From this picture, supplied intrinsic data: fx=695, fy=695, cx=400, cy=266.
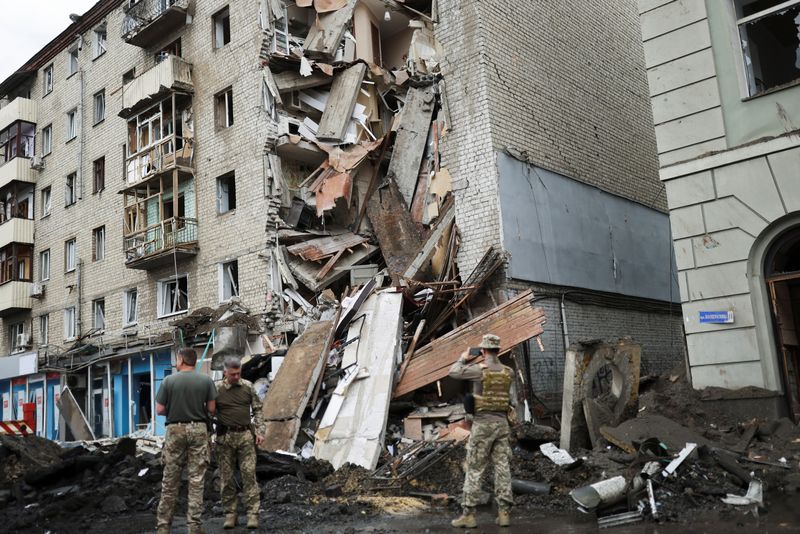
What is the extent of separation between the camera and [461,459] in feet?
32.6

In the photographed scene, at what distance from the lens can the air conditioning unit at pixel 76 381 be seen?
77.7ft

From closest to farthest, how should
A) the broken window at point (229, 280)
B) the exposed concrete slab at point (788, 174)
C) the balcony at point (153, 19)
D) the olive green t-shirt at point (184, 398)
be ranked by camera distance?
the olive green t-shirt at point (184, 398) < the exposed concrete slab at point (788, 174) < the broken window at point (229, 280) < the balcony at point (153, 19)

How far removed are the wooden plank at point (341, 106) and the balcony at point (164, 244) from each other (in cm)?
492

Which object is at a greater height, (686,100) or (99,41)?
(99,41)

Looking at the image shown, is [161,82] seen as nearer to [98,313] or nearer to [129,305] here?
[129,305]

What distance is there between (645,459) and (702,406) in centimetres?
191

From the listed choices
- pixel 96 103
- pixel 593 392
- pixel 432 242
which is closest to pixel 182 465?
pixel 593 392

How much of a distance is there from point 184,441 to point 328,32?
14.1 metres

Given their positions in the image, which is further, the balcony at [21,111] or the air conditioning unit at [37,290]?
the balcony at [21,111]

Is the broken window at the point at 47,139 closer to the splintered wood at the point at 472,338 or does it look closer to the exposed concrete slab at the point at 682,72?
the splintered wood at the point at 472,338

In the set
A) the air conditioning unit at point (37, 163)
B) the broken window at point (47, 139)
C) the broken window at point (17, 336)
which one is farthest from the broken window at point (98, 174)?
the broken window at point (17, 336)

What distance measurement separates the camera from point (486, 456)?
22.9ft

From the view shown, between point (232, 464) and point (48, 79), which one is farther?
point (48, 79)

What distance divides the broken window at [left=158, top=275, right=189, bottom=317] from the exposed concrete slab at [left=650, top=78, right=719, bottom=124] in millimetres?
14520
